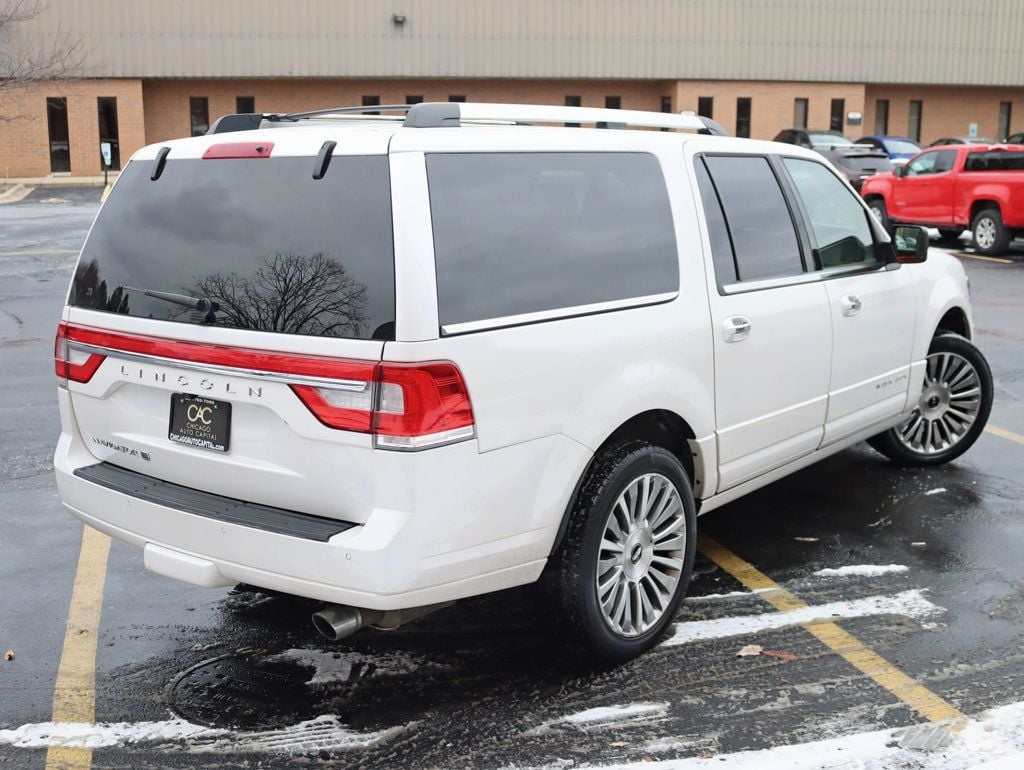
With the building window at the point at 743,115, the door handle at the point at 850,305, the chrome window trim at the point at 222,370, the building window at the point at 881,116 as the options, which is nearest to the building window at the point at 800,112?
the building window at the point at 743,115

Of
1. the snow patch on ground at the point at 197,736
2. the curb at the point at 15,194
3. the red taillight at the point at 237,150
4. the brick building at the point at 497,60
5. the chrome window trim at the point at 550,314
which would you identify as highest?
the brick building at the point at 497,60

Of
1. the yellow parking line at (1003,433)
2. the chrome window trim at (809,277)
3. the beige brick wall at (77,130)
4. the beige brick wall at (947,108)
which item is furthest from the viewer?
the beige brick wall at (947,108)

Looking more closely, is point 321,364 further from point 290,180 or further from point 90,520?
point 90,520

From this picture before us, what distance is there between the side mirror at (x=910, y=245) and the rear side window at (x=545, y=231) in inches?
84.0

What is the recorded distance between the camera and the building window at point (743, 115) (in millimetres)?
42438

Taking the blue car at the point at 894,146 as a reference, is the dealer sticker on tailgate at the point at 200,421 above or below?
below

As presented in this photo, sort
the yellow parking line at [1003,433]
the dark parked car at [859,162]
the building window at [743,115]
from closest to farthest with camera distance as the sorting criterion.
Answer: the yellow parking line at [1003,433] → the dark parked car at [859,162] → the building window at [743,115]

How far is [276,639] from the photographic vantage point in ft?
14.7

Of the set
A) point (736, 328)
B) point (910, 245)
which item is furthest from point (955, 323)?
point (736, 328)

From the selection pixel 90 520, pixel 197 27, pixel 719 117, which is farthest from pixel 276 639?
pixel 719 117

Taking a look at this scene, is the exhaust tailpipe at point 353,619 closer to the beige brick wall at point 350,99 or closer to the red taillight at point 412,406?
the red taillight at point 412,406

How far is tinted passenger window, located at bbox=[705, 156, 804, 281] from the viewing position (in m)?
4.77

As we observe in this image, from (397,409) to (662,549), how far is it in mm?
1441

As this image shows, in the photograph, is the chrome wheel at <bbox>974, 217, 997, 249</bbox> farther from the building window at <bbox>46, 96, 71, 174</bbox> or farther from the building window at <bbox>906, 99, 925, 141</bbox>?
the building window at <bbox>46, 96, 71, 174</bbox>
